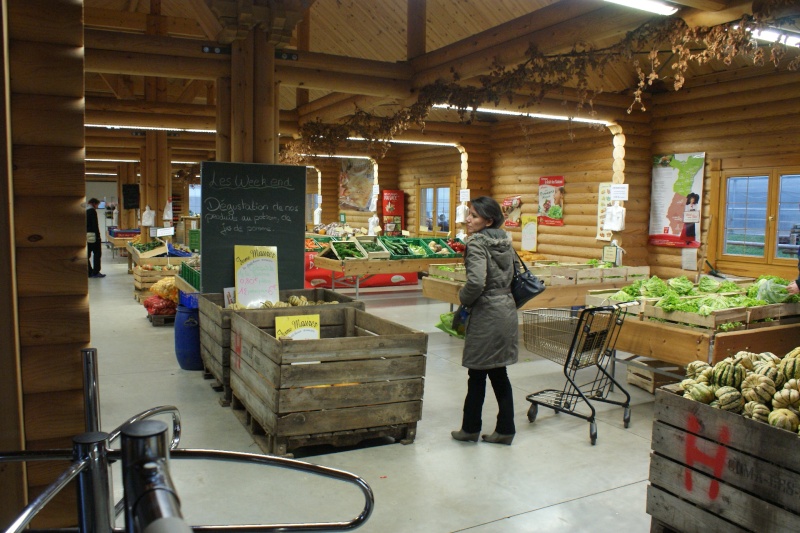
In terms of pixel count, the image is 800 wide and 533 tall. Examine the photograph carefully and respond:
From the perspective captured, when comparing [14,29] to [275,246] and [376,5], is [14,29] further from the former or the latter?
[376,5]

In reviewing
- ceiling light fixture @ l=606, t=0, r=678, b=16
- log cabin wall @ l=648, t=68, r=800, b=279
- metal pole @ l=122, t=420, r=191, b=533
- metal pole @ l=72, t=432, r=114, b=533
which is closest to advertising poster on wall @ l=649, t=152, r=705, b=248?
log cabin wall @ l=648, t=68, r=800, b=279

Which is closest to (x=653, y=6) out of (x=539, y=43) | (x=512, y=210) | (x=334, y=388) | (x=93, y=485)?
(x=539, y=43)

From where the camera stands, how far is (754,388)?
3096 millimetres

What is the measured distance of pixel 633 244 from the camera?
11.8 metres

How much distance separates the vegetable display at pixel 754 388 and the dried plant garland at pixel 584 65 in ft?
9.77

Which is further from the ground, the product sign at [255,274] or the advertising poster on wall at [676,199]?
the advertising poster on wall at [676,199]

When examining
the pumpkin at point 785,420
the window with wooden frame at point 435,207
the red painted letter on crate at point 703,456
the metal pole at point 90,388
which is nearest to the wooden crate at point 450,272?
the red painted letter on crate at point 703,456

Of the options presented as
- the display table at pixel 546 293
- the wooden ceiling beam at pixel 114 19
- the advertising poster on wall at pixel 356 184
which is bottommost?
the display table at pixel 546 293

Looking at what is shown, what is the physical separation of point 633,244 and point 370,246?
4830mm

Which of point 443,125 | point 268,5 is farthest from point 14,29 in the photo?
point 443,125

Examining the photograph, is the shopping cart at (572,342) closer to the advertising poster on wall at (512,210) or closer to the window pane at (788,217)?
the window pane at (788,217)

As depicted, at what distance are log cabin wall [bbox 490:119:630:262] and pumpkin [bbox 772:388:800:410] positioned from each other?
9.06 m

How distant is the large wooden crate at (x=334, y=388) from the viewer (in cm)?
423

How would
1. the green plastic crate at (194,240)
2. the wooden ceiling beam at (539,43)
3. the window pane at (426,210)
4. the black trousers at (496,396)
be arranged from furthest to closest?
1. the window pane at (426,210)
2. the green plastic crate at (194,240)
3. the wooden ceiling beam at (539,43)
4. the black trousers at (496,396)
